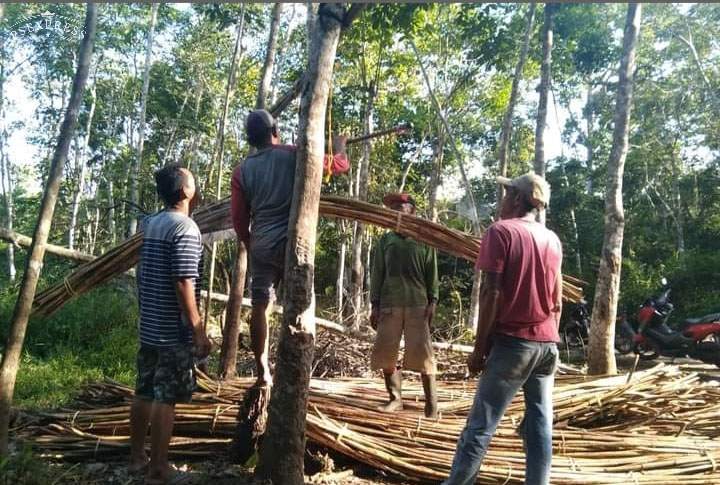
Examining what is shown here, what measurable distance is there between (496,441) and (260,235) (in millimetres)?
1896

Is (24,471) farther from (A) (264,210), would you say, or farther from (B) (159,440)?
(A) (264,210)

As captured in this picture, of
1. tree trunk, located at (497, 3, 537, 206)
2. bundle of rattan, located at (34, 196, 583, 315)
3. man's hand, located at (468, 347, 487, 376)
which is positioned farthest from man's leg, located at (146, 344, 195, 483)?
tree trunk, located at (497, 3, 537, 206)

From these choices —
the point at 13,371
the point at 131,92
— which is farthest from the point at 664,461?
the point at 131,92

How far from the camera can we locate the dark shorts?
2789 mm

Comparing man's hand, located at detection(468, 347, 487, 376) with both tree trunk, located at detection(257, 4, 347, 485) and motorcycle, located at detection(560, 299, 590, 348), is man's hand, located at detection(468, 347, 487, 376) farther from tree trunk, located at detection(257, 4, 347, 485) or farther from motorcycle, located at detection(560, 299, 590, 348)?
motorcycle, located at detection(560, 299, 590, 348)

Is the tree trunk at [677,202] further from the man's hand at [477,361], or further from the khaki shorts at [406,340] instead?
the man's hand at [477,361]

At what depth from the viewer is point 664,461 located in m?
3.10

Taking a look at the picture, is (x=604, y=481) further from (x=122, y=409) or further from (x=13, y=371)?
(x=13, y=371)

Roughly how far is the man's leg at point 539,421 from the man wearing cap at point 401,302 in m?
1.15

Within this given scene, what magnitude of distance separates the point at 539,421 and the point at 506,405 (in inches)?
8.1

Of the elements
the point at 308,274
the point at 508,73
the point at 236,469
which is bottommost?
the point at 236,469

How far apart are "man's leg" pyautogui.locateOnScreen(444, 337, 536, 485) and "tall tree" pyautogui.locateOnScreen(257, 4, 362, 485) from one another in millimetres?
751

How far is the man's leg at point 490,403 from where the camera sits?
8.24ft

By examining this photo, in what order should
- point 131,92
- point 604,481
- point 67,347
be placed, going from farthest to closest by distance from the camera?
point 131,92 < point 67,347 < point 604,481
